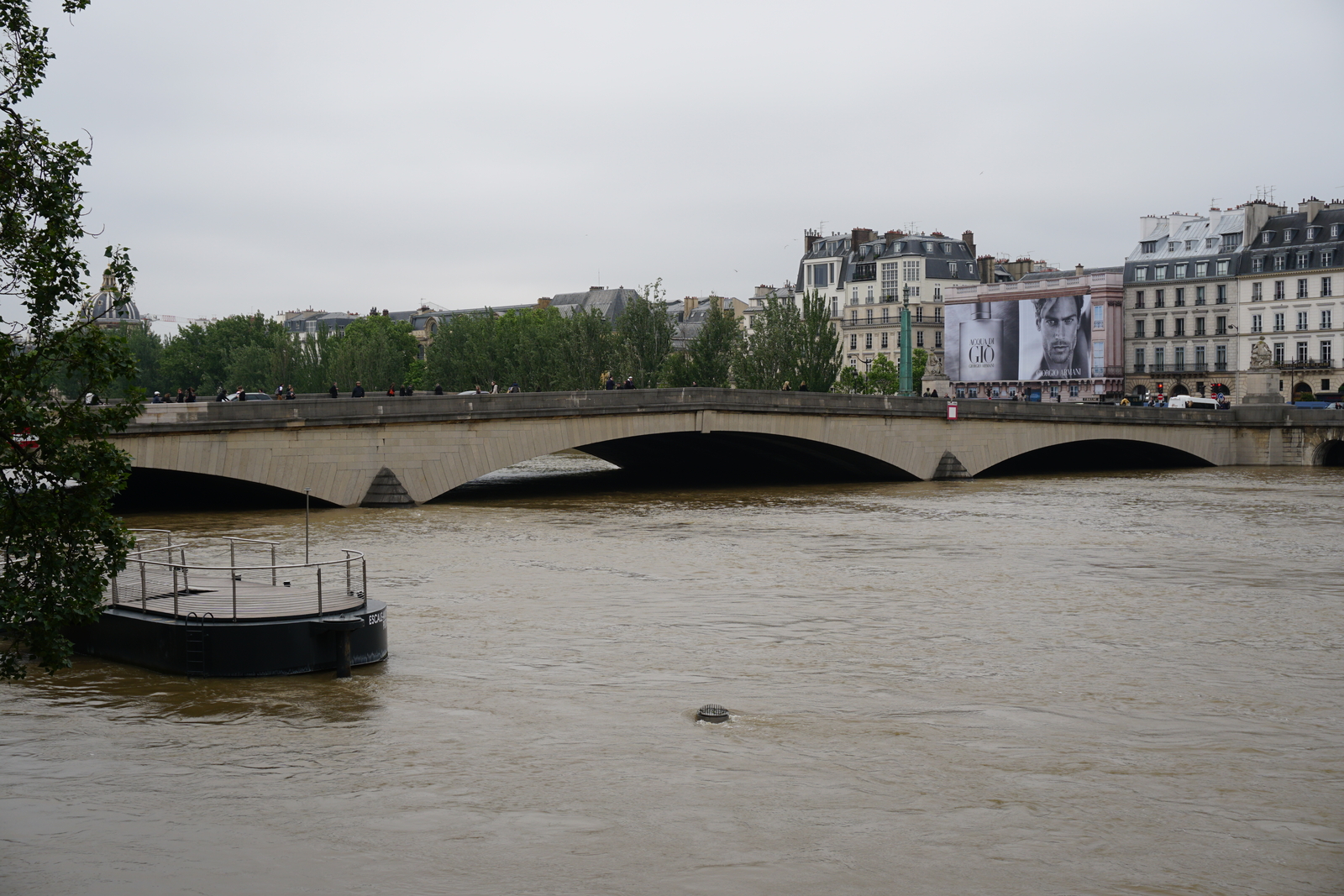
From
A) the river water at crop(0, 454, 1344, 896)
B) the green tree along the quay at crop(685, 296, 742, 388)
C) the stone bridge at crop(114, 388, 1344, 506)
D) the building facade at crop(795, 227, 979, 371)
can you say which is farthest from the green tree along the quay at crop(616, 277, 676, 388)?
the river water at crop(0, 454, 1344, 896)

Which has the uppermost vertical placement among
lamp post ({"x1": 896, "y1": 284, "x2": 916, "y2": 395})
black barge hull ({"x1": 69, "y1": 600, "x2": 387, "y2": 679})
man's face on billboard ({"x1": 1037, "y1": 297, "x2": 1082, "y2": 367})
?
man's face on billboard ({"x1": 1037, "y1": 297, "x2": 1082, "y2": 367})

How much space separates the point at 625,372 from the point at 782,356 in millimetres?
8174

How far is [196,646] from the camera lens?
1562 centimetres

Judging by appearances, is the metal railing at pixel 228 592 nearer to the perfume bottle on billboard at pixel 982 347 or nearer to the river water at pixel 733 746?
the river water at pixel 733 746

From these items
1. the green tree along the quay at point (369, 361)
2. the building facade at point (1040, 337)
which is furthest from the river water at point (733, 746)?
the building facade at point (1040, 337)

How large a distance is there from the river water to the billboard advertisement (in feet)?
247

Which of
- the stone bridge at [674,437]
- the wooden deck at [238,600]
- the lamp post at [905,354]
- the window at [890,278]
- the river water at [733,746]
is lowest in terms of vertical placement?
the river water at [733,746]

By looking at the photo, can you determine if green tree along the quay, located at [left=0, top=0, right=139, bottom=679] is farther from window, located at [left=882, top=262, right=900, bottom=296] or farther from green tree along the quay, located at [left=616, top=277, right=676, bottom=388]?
window, located at [left=882, top=262, right=900, bottom=296]

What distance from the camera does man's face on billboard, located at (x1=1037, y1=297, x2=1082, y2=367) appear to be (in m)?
97.8

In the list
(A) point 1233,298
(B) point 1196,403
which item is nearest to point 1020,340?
(A) point 1233,298

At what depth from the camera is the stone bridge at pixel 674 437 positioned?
33.2 metres

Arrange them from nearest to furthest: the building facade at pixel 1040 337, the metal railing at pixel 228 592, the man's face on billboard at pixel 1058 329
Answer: the metal railing at pixel 228 592 < the building facade at pixel 1040 337 < the man's face on billboard at pixel 1058 329

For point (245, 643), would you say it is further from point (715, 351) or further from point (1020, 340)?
point (1020, 340)

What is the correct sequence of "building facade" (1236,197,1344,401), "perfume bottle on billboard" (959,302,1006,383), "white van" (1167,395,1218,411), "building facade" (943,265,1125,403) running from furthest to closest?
"perfume bottle on billboard" (959,302,1006,383) → "building facade" (943,265,1125,403) → "building facade" (1236,197,1344,401) → "white van" (1167,395,1218,411)
